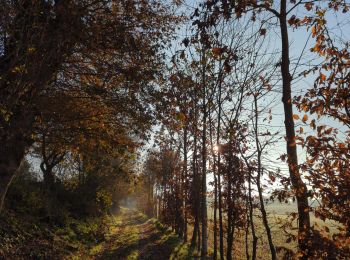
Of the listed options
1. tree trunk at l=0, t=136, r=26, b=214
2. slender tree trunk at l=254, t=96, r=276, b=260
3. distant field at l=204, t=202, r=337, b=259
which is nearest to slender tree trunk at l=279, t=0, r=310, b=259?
distant field at l=204, t=202, r=337, b=259

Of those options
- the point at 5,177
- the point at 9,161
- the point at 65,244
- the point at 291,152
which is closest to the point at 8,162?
the point at 9,161

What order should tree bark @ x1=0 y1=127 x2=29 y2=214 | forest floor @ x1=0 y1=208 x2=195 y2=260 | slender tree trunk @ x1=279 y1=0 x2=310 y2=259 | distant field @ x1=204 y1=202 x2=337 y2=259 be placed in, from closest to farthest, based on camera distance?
slender tree trunk @ x1=279 y1=0 x2=310 y2=259 < distant field @ x1=204 y1=202 x2=337 y2=259 < tree bark @ x1=0 y1=127 x2=29 y2=214 < forest floor @ x1=0 y1=208 x2=195 y2=260

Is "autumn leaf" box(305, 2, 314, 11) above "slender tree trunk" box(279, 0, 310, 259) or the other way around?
above

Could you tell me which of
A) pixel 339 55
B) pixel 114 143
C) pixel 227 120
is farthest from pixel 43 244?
pixel 339 55

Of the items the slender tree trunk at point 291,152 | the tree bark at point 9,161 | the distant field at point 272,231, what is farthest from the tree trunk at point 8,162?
the distant field at point 272,231

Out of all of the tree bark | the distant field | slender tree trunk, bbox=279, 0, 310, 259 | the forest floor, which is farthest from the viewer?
the forest floor

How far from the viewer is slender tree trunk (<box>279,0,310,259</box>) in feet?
23.4

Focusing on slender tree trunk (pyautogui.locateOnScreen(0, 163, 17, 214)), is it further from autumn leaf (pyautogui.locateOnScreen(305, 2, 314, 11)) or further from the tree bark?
autumn leaf (pyautogui.locateOnScreen(305, 2, 314, 11))

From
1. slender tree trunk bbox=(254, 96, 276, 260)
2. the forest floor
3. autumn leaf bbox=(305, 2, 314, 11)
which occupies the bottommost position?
the forest floor

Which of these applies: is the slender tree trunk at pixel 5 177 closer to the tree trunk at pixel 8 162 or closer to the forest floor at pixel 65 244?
the tree trunk at pixel 8 162

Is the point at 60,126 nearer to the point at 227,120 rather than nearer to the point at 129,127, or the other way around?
the point at 129,127

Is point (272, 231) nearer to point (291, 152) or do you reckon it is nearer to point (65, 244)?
point (291, 152)

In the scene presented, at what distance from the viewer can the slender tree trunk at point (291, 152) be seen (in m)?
7.14

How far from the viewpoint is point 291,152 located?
28.3 ft
